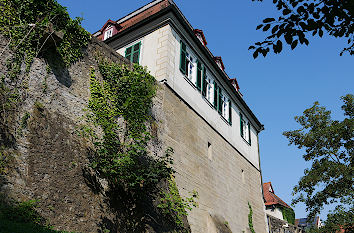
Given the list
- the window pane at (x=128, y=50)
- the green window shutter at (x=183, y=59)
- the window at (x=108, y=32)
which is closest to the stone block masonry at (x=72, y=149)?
the green window shutter at (x=183, y=59)

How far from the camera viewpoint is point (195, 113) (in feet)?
43.4

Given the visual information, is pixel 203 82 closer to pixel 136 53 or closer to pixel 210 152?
pixel 210 152

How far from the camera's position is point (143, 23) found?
534 inches

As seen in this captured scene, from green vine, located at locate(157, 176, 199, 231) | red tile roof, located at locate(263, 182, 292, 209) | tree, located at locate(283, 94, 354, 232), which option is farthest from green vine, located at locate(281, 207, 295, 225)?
green vine, located at locate(157, 176, 199, 231)

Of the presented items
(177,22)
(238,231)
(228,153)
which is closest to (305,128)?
(228,153)

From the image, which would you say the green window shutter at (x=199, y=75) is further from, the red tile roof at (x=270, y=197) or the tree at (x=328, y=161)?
the red tile roof at (x=270, y=197)

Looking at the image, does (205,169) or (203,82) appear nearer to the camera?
(205,169)

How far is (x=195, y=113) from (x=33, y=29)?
23.2 ft

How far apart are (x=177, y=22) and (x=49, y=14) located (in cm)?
623

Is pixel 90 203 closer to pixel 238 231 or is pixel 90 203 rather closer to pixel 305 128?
pixel 238 231

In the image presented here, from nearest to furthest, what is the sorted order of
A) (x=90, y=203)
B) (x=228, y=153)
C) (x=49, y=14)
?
(x=90, y=203), (x=49, y=14), (x=228, y=153)

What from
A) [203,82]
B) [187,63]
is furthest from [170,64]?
[203,82]

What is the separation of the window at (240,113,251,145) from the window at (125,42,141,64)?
7.50 metres

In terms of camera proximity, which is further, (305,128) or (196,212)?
(305,128)
